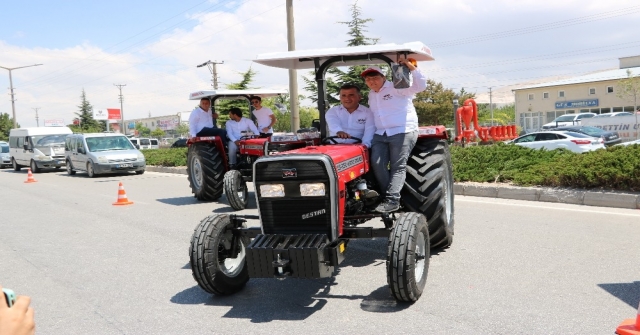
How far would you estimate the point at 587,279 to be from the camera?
18.0ft

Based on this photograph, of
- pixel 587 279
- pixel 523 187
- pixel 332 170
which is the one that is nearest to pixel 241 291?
pixel 332 170

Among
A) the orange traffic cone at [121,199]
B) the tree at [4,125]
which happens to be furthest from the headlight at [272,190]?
the tree at [4,125]

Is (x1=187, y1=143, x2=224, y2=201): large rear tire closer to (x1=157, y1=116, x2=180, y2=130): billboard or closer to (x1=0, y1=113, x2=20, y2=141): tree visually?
(x1=0, y1=113, x2=20, y2=141): tree

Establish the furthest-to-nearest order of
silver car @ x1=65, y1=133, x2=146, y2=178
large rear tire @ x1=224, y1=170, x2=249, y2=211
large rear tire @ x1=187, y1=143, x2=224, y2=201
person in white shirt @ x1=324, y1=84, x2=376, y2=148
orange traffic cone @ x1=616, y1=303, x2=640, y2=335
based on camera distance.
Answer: silver car @ x1=65, y1=133, x2=146, y2=178, large rear tire @ x1=187, y1=143, x2=224, y2=201, large rear tire @ x1=224, y1=170, x2=249, y2=211, person in white shirt @ x1=324, y1=84, x2=376, y2=148, orange traffic cone @ x1=616, y1=303, x2=640, y2=335

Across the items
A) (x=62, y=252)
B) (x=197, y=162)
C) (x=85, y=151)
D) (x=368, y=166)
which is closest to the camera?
(x=368, y=166)

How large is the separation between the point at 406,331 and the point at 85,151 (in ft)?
66.4

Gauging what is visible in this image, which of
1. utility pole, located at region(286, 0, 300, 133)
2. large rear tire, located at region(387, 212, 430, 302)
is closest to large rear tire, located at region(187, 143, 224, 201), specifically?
utility pole, located at region(286, 0, 300, 133)

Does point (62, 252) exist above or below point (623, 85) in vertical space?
below

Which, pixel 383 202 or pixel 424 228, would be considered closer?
pixel 424 228

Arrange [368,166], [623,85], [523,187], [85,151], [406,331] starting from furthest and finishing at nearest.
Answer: [623,85]
[85,151]
[523,187]
[368,166]
[406,331]

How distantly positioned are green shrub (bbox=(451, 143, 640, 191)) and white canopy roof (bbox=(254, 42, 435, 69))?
4.80m

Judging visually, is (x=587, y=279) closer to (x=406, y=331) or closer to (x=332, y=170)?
(x=406, y=331)

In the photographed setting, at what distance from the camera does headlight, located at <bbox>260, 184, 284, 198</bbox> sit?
5234mm

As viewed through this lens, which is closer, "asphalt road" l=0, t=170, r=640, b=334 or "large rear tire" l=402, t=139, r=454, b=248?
"asphalt road" l=0, t=170, r=640, b=334
